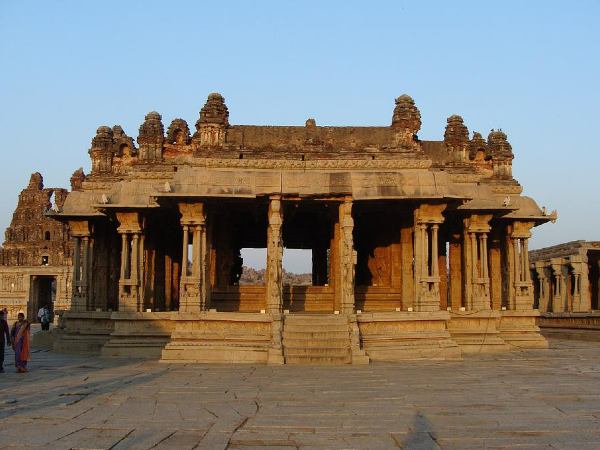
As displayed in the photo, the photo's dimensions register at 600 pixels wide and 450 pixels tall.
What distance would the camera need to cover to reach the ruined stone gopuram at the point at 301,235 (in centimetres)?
2034

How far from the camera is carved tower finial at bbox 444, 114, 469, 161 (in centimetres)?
2786

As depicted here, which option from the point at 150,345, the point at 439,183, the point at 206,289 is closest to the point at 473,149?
the point at 439,183

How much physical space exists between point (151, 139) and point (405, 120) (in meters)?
9.87

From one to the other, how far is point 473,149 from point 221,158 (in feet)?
39.4

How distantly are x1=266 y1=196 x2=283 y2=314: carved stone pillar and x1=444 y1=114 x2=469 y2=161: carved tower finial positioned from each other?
9.95 meters

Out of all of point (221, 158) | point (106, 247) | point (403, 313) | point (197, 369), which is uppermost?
point (221, 158)

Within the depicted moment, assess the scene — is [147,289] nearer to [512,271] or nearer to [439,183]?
[439,183]

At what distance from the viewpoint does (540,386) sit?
1369 cm

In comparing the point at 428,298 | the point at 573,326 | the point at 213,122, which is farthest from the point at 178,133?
the point at 573,326

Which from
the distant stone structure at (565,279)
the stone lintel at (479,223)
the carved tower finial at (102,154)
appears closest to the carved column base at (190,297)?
the carved tower finial at (102,154)

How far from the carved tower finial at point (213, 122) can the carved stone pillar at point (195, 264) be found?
2.86m

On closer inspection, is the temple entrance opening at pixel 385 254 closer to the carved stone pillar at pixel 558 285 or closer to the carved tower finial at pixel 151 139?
the carved tower finial at pixel 151 139

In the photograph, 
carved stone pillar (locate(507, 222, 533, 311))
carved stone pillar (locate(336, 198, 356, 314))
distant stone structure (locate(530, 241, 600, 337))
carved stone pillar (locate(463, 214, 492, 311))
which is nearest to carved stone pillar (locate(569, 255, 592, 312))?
distant stone structure (locate(530, 241, 600, 337))

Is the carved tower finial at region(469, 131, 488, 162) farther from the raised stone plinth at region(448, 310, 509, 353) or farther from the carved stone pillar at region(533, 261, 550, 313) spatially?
the carved stone pillar at region(533, 261, 550, 313)
